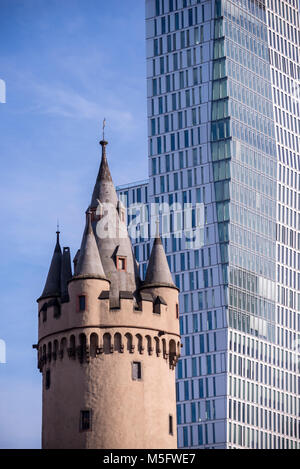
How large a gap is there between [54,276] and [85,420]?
374 inches

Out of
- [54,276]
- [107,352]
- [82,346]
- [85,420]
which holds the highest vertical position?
[54,276]

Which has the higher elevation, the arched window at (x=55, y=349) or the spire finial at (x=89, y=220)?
the spire finial at (x=89, y=220)

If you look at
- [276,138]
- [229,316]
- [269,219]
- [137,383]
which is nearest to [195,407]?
[229,316]

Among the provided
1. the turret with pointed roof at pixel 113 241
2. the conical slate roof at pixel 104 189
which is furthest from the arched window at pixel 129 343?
the conical slate roof at pixel 104 189

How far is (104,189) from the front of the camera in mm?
75312

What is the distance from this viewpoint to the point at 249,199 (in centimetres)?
16912

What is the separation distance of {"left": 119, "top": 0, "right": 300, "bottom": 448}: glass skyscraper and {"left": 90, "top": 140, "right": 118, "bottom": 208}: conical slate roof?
87.2m

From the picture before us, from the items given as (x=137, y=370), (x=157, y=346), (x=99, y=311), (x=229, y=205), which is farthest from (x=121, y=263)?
(x=229, y=205)

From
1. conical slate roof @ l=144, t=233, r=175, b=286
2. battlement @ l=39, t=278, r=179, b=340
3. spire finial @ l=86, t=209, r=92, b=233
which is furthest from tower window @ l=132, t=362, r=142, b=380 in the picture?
spire finial @ l=86, t=209, r=92, b=233

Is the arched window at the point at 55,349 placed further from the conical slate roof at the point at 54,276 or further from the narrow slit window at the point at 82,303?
the conical slate roof at the point at 54,276

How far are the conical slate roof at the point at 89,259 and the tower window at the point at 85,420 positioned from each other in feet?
24.7

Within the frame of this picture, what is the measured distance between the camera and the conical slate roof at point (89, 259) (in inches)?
2803

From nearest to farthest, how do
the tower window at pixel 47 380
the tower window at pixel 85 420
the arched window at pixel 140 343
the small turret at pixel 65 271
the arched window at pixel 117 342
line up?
the tower window at pixel 85 420, the arched window at pixel 117 342, the arched window at pixel 140 343, the tower window at pixel 47 380, the small turret at pixel 65 271

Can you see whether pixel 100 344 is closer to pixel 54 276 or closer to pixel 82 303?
pixel 82 303
